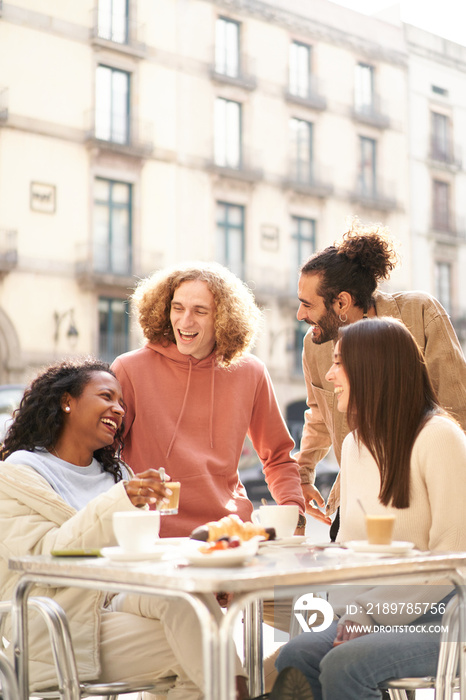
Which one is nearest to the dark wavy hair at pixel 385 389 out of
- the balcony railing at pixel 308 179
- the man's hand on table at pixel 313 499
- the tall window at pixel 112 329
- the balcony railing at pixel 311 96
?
the man's hand on table at pixel 313 499

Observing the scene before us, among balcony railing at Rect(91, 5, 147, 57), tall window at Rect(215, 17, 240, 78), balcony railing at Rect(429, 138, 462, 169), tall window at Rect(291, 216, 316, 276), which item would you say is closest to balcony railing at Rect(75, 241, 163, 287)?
tall window at Rect(291, 216, 316, 276)

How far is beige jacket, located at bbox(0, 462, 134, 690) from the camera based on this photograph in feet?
6.54

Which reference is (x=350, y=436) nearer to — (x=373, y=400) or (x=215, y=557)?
(x=373, y=400)

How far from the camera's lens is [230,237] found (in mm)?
17734

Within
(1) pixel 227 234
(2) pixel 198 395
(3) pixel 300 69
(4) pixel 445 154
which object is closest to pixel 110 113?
(1) pixel 227 234

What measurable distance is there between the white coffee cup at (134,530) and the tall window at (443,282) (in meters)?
19.9

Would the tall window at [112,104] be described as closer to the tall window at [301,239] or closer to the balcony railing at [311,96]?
the balcony railing at [311,96]

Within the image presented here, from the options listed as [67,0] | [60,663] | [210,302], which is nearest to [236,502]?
[210,302]

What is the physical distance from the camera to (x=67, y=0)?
1595cm

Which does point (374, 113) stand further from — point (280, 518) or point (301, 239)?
point (280, 518)

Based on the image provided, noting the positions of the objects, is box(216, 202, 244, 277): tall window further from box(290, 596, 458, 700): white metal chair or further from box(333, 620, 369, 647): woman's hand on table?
box(290, 596, 458, 700): white metal chair

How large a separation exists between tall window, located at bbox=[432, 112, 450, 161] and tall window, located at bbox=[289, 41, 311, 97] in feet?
13.2

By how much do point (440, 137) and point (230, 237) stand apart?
7.21 m

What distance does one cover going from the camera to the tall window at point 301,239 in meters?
18.7
